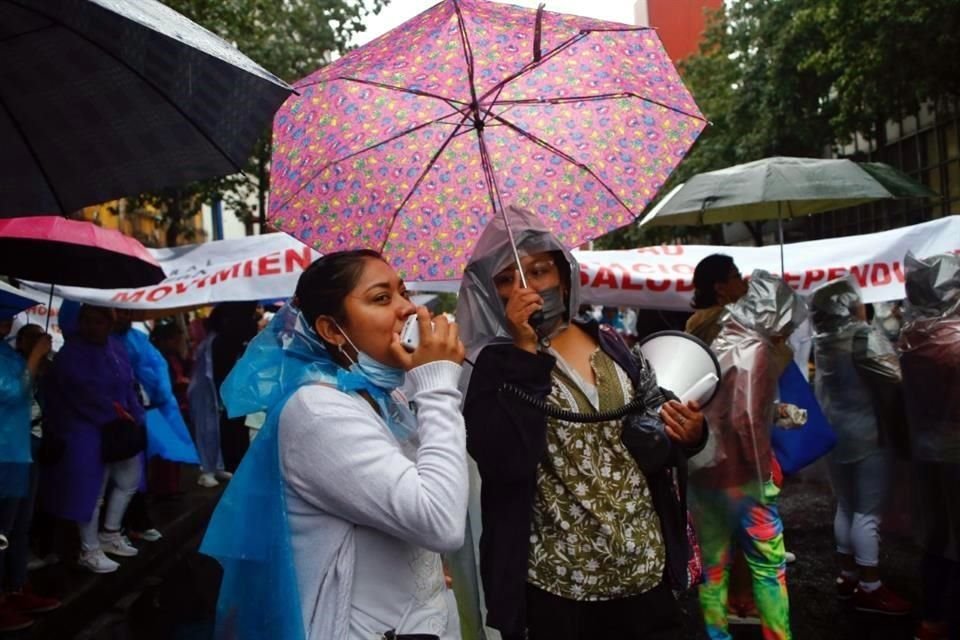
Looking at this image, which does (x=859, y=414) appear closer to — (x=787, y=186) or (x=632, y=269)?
(x=787, y=186)

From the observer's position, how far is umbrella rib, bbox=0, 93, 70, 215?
8.11 ft

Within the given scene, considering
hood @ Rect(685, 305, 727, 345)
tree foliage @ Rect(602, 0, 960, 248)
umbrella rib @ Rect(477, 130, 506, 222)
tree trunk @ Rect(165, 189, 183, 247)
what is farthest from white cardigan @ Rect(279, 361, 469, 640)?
tree foliage @ Rect(602, 0, 960, 248)

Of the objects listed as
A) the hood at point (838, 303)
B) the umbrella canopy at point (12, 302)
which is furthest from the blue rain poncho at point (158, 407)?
the hood at point (838, 303)

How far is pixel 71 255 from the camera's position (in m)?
5.43

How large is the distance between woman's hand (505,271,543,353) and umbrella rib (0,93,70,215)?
1.34 m

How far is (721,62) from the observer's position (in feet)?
84.2

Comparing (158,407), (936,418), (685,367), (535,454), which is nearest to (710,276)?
(936,418)

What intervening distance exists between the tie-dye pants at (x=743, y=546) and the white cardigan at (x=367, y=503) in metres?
2.49

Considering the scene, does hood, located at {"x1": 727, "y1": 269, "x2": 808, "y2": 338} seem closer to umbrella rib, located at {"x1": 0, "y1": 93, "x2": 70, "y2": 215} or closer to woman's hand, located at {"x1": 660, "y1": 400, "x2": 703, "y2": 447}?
woman's hand, located at {"x1": 660, "y1": 400, "x2": 703, "y2": 447}

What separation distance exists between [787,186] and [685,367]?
3.59 meters

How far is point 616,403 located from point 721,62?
24.9 m

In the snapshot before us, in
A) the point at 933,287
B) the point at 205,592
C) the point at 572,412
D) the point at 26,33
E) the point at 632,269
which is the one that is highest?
the point at 26,33

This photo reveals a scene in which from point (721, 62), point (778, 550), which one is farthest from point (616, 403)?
point (721, 62)

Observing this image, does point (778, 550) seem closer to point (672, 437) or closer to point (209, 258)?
point (672, 437)
